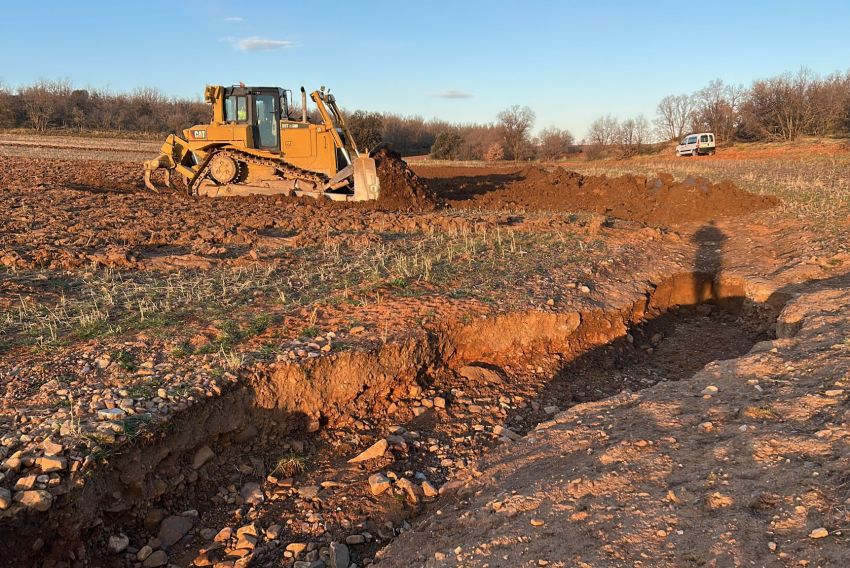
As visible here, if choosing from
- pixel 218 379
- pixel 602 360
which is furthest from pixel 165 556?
pixel 602 360

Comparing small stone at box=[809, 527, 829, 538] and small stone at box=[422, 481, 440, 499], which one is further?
small stone at box=[422, 481, 440, 499]

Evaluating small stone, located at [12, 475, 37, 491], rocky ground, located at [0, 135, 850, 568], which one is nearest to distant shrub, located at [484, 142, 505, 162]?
rocky ground, located at [0, 135, 850, 568]

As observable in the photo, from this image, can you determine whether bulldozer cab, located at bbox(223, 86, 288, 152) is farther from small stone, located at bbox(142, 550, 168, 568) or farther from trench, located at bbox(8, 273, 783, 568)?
small stone, located at bbox(142, 550, 168, 568)

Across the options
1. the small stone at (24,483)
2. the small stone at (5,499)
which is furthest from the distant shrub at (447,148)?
the small stone at (5,499)

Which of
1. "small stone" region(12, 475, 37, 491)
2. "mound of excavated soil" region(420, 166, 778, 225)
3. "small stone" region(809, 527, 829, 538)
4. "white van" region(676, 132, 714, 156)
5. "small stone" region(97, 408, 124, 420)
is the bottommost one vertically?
"small stone" region(12, 475, 37, 491)

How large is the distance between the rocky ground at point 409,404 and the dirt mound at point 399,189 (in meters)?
5.59

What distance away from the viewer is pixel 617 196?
53.1 ft

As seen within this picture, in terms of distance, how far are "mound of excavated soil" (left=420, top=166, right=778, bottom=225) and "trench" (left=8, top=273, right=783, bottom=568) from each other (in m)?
6.50

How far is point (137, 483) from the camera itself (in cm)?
402

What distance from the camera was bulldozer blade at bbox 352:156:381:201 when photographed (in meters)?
14.6

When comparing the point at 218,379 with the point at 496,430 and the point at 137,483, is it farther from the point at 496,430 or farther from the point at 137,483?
the point at 496,430

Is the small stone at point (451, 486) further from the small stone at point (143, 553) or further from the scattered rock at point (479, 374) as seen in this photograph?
the small stone at point (143, 553)

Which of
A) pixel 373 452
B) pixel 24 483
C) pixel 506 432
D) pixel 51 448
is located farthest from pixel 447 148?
pixel 24 483

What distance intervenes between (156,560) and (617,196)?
14853 millimetres
